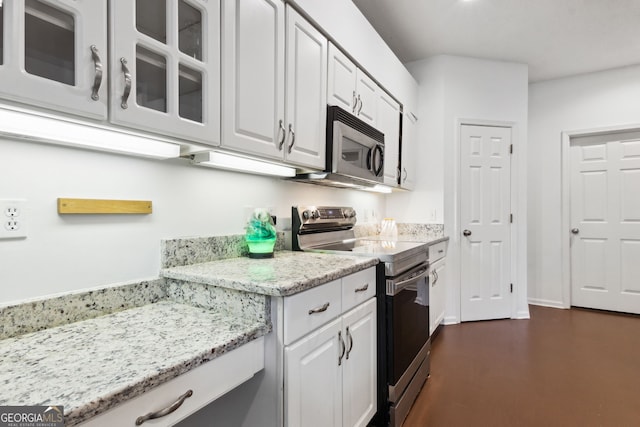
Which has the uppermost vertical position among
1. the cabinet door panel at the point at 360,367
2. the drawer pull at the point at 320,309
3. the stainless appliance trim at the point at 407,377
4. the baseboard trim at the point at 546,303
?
the drawer pull at the point at 320,309

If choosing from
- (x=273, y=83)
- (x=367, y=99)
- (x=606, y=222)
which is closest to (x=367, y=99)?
(x=367, y=99)

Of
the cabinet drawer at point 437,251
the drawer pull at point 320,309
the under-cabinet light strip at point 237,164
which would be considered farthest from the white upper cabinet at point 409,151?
the drawer pull at point 320,309

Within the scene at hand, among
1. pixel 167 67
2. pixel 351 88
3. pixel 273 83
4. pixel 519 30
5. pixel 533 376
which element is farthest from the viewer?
pixel 519 30

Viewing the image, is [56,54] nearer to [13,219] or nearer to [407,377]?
[13,219]

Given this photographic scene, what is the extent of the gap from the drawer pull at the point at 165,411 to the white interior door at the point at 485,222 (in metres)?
3.22

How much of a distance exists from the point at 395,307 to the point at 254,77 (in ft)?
4.20

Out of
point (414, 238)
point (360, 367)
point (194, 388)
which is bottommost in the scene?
point (360, 367)

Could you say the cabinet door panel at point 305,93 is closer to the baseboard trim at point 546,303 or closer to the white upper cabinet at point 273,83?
the white upper cabinet at point 273,83

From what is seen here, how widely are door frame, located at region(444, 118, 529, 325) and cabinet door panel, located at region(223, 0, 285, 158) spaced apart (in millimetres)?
2475

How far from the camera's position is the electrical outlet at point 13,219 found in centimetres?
95

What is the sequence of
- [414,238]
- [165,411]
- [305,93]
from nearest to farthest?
[165,411] → [305,93] → [414,238]

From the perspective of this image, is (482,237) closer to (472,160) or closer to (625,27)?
(472,160)

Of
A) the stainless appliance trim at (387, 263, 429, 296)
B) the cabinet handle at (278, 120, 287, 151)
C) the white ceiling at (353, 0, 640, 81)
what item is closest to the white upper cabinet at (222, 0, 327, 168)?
the cabinet handle at (278, 120, 287, 151)

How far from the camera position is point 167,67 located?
1068mm
